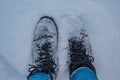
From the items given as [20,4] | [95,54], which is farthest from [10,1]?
[95,54]

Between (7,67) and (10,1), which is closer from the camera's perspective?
(7,67)

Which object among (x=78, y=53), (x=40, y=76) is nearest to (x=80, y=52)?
(x=78, y=53)

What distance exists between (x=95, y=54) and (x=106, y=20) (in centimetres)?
24

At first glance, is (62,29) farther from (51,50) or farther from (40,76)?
(40,76)

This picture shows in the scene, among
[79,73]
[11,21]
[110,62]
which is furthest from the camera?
[11,21]

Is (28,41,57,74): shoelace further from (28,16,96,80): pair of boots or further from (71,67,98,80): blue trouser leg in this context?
(71,67,98,80): blue trouser leg

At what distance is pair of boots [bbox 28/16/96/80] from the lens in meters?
1.07

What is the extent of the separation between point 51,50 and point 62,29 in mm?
163

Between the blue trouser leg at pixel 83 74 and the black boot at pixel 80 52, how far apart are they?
0.05 meters

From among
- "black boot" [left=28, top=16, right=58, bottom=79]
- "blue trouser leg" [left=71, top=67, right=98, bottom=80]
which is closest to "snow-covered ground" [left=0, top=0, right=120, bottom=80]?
"black boot" [left=28, top=16, right=58, bottom=79]

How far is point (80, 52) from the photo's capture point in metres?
1.15

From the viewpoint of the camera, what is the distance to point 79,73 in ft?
3.20

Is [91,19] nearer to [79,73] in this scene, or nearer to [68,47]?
[68,47]

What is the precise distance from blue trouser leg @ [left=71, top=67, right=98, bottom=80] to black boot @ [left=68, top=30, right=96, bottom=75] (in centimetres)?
5
